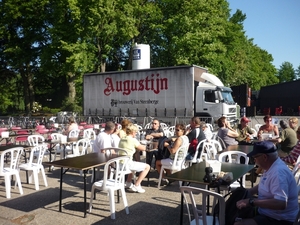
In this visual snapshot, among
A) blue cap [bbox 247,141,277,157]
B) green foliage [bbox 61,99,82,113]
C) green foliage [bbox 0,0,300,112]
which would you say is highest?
green foliage [bbox 0,0,300,112]

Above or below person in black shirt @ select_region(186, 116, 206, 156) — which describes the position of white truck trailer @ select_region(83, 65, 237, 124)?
above

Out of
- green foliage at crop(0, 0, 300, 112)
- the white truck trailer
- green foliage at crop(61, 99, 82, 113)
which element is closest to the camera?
the white truck trailer

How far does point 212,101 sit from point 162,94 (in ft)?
10.7

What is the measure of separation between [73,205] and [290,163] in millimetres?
4152

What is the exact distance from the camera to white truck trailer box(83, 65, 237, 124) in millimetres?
18234

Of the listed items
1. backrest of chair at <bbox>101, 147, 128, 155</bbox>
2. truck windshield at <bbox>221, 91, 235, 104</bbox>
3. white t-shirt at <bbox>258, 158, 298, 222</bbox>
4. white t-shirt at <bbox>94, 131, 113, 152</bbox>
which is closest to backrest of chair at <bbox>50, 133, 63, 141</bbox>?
white t-shirt at <bbox>94, 131, 113, 152</bbox>

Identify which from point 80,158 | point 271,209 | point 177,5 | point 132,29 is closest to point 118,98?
point 132,29

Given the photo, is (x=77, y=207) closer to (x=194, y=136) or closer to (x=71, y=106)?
(x=194, y=136)

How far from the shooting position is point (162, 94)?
19.3 m

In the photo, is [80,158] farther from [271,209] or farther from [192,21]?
[192,21]

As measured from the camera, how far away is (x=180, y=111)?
18828mm

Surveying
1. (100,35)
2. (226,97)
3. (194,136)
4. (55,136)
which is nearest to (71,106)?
(100,35)

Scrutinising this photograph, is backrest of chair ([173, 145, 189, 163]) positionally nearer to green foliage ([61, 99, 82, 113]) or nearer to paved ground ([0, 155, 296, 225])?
paved ground ([0, 155, 296, 225])

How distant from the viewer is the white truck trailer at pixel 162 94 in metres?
18.2
